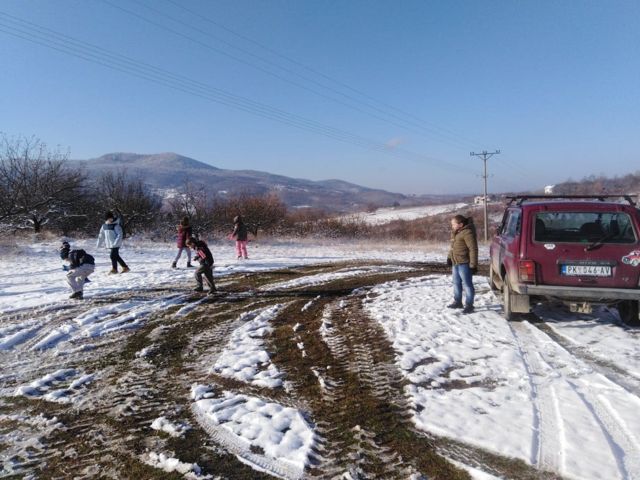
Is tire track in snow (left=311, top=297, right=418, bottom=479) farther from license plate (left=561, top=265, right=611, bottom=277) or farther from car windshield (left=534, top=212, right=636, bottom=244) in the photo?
car windshield (left=534, top=212, right=636, bottom=244)

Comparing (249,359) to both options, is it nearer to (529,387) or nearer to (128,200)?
(529,387)

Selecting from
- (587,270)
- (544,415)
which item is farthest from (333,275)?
(544,415)

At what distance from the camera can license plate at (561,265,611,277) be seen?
518cm

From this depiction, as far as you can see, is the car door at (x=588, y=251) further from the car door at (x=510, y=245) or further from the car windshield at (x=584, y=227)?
the car door at (x=510, y=245)

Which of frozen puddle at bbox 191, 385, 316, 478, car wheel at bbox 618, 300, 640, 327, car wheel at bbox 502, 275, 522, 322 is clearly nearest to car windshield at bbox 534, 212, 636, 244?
car wheel at bbox 502, 275, 522, 322

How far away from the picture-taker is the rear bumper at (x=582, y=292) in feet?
16.7

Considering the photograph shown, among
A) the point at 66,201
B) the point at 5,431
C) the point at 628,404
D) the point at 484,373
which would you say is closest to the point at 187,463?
the point at 5,431

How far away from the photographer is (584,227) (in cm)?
559

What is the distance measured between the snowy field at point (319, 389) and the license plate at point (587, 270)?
34.9 inches

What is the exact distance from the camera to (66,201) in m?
23.3

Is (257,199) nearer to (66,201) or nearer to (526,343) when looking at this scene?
(66,201)

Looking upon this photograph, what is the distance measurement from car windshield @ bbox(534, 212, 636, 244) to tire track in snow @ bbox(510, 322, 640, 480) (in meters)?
1.47

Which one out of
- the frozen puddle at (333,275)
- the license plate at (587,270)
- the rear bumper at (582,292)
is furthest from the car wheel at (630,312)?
the frozen puddle at (333,275)

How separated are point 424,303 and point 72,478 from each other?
20.4 feet
